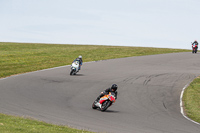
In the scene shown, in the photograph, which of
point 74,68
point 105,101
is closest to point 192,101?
point 105,101

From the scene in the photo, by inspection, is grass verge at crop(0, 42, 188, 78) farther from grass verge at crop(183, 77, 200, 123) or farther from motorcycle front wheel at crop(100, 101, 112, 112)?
grass verge at crop(183, 77, 200, 123)

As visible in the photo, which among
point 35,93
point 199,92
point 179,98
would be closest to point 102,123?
point 35,93

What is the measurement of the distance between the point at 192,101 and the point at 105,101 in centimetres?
640

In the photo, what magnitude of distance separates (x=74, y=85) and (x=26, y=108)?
8.07 metres

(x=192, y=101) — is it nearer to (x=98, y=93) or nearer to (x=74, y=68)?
(x=98, y=93)

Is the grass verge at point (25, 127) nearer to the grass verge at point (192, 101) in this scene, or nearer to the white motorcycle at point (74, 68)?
the grass verge at point (192, 101)

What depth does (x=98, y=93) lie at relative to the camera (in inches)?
819

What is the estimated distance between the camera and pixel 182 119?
15.8 meters

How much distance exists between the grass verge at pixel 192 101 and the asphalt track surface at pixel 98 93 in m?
0.53

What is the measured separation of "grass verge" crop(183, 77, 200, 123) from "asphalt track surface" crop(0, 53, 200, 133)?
533mm

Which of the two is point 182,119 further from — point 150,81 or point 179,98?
point 150,81

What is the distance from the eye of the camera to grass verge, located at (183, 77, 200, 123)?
17.3m

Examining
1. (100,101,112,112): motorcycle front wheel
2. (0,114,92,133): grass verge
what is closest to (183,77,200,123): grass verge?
(100,101,112,112): motorcycle front wheel

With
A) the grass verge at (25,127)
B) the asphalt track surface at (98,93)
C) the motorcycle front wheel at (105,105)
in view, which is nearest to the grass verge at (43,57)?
the asphalt track surface at (98,93)
